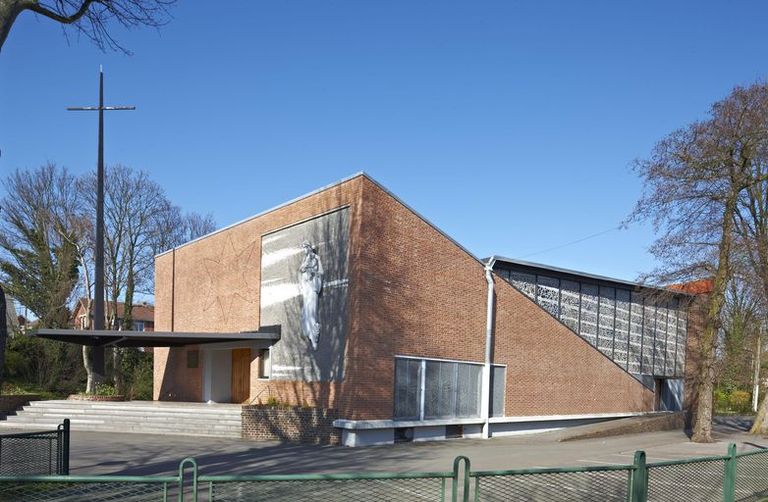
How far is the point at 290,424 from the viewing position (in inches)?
756

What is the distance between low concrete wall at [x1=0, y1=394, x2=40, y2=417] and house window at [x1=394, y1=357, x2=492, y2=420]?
14036 mm

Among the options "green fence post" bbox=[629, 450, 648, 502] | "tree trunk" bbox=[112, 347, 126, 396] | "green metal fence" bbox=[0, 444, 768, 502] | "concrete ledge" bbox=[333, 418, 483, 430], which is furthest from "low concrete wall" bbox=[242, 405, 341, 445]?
"tree trunk" bbox=[112, 347, 126, 396]

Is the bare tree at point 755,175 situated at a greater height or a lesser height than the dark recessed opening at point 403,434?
greater

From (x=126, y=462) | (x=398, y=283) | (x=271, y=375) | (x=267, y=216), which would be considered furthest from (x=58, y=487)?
(x=267, y=216)

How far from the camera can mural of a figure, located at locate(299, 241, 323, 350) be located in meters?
19.8

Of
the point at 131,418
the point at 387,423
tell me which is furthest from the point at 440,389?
the point at 131,418

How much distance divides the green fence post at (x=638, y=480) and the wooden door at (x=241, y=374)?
19729 millimetres

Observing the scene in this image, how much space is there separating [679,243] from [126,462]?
1560cm

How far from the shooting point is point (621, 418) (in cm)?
2719

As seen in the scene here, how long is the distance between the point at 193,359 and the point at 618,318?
665 inches

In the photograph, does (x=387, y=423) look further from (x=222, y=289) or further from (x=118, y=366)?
(x=118, y=366)

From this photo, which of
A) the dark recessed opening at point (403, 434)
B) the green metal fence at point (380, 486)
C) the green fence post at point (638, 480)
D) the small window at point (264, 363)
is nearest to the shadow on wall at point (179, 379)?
the small window at point (264, 363)

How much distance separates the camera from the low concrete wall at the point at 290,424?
60.5ft

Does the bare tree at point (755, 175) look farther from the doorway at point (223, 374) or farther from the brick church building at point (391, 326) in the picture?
the doorway at point (223, 374)
